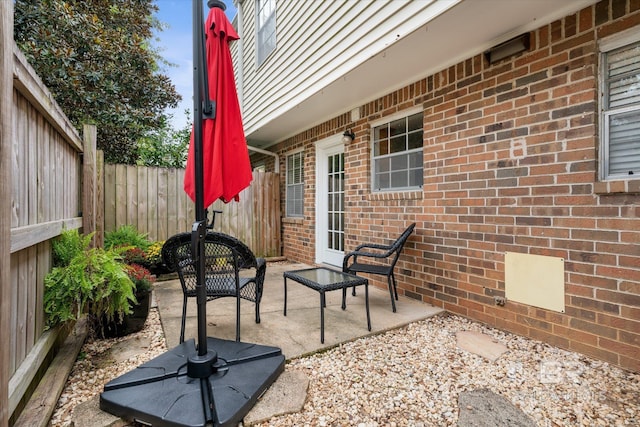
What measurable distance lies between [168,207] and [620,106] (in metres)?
5.57

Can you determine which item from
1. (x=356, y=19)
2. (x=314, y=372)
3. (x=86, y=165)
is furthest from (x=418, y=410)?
(x=86, y=165)

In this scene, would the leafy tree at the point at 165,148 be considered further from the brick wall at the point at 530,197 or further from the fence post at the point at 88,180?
the brick wall at the point at 530,197

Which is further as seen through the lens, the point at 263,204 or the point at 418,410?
the point at 263,204

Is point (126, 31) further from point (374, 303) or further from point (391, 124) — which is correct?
point (374, 303)

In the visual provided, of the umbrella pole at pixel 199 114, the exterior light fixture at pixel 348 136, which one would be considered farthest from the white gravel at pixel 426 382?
the exterior light fixture at pixel 348 136

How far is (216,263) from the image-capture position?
Result: 97.8 inches

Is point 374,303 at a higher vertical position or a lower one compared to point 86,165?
lower

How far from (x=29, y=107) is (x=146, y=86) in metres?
7.07

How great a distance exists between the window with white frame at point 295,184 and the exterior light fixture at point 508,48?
382 cm

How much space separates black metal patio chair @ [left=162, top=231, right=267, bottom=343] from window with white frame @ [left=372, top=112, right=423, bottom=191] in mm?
2150

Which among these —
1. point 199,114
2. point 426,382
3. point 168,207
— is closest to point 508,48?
point 199,114

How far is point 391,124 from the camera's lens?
4.02m

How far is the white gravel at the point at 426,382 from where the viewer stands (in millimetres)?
1628

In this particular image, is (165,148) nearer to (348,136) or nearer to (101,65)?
(101,65)
